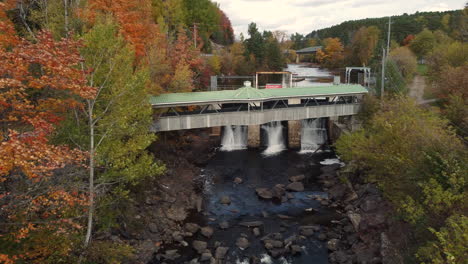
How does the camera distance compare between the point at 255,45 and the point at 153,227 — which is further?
the point at 255,45

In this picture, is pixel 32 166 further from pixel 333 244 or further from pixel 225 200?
pixel 225 200

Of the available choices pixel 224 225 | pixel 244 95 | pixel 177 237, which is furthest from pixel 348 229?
pixel 244 95

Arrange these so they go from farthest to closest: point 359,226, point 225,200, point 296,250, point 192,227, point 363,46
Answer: point 363,46
point 225,200
point 192,227
point 359,226
point 296,250

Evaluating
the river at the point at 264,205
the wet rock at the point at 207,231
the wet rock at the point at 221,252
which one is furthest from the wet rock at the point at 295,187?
the wet rock at the point at 221,252

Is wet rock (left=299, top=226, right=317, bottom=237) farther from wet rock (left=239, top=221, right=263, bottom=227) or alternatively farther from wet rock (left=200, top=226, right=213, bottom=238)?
wet rock (left=200, top=226, right=213, bottom=238)

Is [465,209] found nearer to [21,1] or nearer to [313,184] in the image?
[313,184]

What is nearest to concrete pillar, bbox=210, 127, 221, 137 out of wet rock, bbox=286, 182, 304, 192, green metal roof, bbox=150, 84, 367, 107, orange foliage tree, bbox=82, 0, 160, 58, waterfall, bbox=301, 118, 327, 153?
waterfall, bbox=301, 118, 327, 153

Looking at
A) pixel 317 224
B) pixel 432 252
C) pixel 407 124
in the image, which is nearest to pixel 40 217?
pixel 432 252
